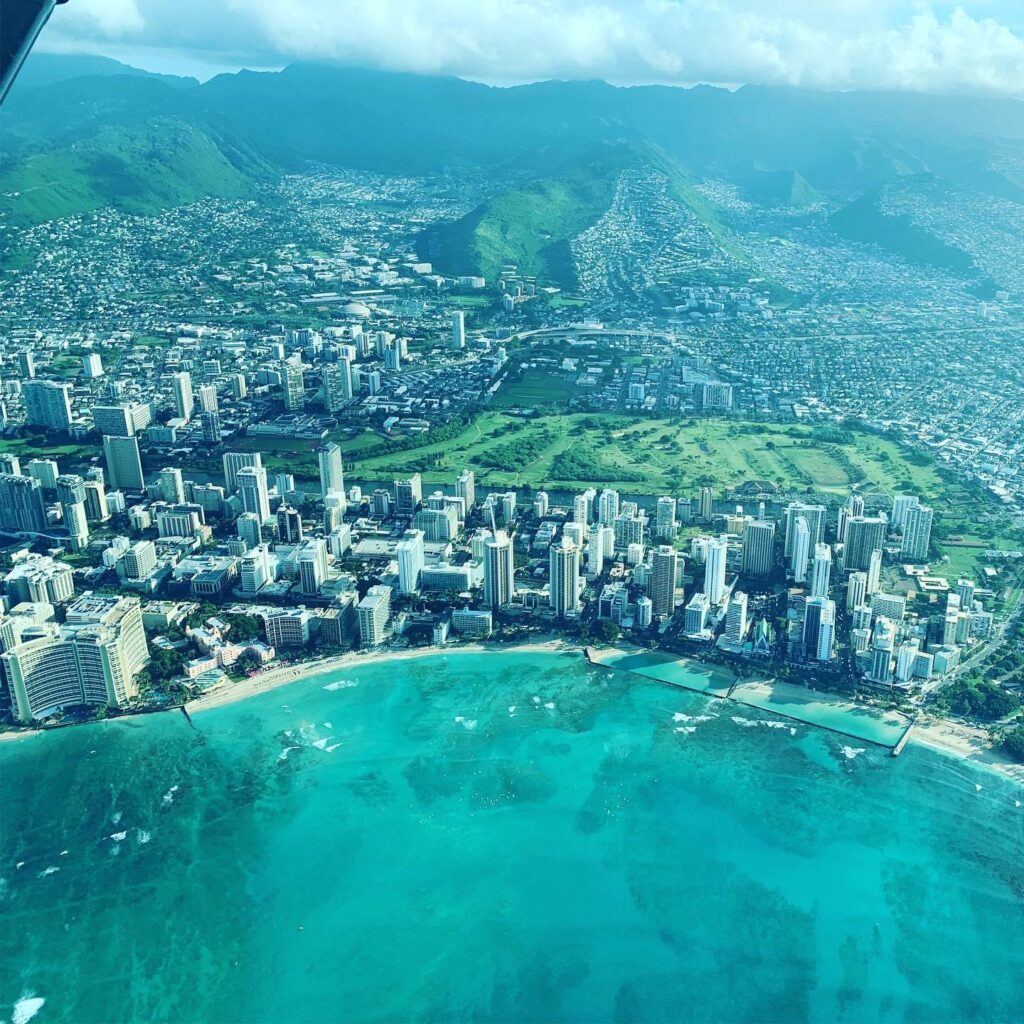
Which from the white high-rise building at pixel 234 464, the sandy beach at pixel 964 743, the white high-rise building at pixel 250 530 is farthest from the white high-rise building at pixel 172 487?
the sandy beach at pixel 964 743

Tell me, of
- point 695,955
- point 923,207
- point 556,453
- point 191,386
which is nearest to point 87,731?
point 695,955

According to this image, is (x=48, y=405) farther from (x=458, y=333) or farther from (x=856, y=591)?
(x=856, y=591)

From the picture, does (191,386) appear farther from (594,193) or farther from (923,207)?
(923,207)

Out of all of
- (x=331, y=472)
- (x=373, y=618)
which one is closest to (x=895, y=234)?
(x=331, y=472)

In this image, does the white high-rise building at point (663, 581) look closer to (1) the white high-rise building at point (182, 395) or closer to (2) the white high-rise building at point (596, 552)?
(2) the white high-rise building at point (596, 552)

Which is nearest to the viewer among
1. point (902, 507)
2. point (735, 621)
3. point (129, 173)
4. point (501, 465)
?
point (735, 621)

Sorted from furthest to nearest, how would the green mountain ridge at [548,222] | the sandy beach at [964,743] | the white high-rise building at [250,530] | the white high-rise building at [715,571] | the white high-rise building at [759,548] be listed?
the green mountain ridge at [548,222], the white high-rise building at [250,530], the white high-rise building at [759,548], the white high-rise building at [715,571], the sandy beach at [964,743]
